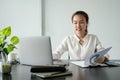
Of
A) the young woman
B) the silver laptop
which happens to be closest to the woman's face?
the young woman

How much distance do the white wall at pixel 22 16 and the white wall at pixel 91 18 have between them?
191mm

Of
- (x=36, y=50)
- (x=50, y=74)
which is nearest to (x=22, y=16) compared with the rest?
(x=36, y=50)

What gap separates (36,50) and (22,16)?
187 cm

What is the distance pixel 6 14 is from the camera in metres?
3.44

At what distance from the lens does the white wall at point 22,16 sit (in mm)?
3434

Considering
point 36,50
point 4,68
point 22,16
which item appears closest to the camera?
point 4,68

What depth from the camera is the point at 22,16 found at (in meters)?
3.46

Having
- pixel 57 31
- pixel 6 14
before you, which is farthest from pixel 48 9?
pixel 6 14

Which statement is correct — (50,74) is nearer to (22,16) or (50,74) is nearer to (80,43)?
(80,43)

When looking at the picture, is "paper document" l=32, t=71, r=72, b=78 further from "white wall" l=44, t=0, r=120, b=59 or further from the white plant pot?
"white wall" l=44, t=0, r=120, b=59

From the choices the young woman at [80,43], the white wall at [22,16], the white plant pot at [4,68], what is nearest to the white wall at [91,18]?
the white wall at [22,16]

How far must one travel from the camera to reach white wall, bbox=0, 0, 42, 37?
3434mm

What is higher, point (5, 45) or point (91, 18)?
point (91, 18)

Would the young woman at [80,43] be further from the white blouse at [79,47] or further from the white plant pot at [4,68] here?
the white plant pot at [4,68]
